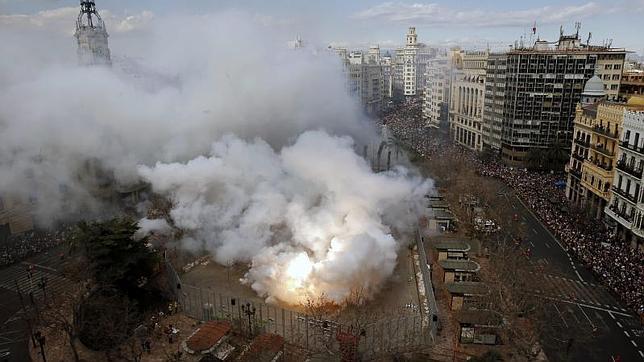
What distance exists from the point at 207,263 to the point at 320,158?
11.3 metres

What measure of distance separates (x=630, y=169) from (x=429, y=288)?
66.4 feet

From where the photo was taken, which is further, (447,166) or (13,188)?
(447,166)

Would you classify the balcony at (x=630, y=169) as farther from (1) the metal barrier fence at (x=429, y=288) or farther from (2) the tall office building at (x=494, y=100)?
(2) the tall office building at (x=494, y=100)

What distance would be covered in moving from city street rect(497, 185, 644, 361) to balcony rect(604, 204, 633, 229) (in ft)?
16.2

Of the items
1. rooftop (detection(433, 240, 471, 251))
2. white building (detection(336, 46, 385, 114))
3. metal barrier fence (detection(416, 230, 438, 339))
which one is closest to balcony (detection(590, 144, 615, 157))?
rooftop (detection(433, 240, 471, 251))

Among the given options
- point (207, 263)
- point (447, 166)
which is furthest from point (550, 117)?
point (207, 263)

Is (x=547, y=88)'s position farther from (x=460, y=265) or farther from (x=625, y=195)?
(x=460, y=265)

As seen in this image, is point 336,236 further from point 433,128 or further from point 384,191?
point 433,128

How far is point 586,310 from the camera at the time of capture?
2788 centimetres

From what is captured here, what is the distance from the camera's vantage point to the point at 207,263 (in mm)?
33719

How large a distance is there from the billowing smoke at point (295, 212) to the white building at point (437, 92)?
4995cm

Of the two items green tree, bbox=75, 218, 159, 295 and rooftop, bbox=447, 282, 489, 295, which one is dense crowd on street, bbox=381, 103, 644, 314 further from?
green tree, bbox=75, 218, 159, 295

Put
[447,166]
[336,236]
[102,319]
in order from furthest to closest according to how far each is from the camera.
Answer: [447,166] → [336,236] → [102,319]

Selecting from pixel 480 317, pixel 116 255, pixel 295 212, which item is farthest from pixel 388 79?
pixel 116 255
